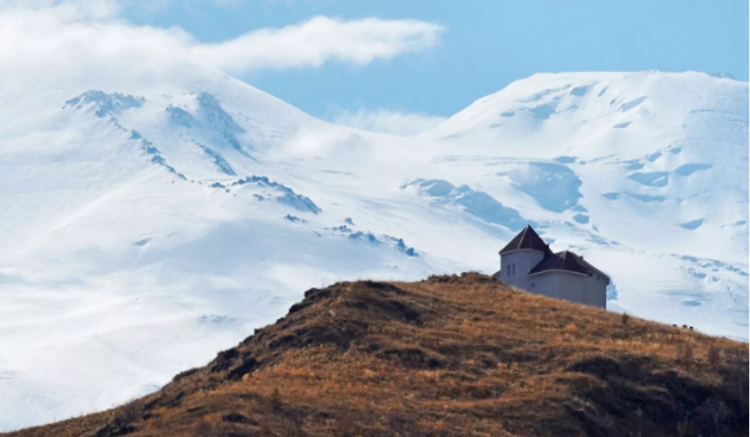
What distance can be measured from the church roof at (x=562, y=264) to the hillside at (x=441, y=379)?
66.7ft

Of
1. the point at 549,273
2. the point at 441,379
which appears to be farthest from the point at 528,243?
the point at 441,379

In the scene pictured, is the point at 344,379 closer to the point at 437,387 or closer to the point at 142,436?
the point at 437,387

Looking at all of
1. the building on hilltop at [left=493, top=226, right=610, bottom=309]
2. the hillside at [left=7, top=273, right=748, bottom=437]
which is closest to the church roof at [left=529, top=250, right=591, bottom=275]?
the building on hilltop at [left=493, top=226, right=610, bottom=309]

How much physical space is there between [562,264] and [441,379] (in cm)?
3389

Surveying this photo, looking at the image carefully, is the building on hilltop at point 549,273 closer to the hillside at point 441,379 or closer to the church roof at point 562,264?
the church roof at point 562,264

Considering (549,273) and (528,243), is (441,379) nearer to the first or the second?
Result: (549,273)

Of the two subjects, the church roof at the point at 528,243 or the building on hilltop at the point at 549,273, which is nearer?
the building on hilltop at the point at 549,273

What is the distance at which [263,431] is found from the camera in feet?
137

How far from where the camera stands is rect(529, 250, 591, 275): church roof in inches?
3255

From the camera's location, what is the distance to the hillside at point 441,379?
4425 centimetres

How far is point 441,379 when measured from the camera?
50.0 meters

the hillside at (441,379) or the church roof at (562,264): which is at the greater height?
the church roof at (562,264)

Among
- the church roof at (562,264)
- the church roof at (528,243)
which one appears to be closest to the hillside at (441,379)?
the church roof at (562,264)

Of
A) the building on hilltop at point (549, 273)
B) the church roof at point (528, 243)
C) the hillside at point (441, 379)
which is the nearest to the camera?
the hillside at point (441, 379)
